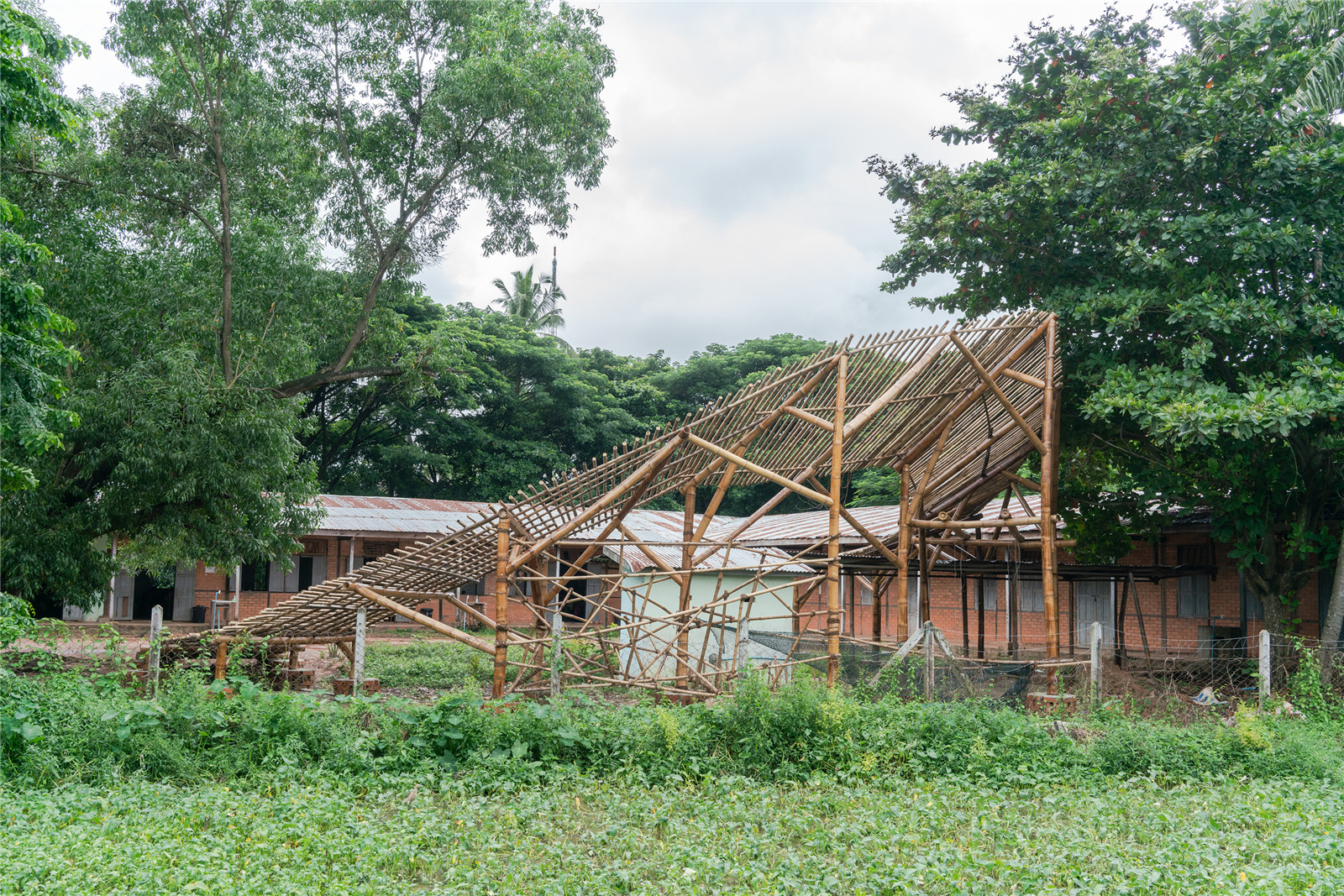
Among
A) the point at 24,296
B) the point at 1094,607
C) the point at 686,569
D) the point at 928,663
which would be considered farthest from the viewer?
the point at 1094,607

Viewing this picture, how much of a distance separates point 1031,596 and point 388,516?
1710 centimetres

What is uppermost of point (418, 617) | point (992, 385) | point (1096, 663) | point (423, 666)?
point (992, 385)

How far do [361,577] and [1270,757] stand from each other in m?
9.63

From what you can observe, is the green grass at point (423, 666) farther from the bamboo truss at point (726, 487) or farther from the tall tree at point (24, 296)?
the tall tree at point (24, 296)

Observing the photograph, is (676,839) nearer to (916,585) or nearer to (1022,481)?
(1022,481)

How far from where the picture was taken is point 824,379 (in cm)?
1146

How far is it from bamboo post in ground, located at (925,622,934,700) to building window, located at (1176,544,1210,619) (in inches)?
393

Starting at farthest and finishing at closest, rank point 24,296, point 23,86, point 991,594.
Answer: point 991,594, point 24,296, point 23,86

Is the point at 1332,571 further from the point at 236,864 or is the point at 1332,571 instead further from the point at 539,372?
the point at 539,372

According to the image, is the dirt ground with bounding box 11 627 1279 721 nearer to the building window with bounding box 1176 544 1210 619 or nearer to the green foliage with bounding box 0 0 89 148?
the building window with bounding box 1176 544 1210 619

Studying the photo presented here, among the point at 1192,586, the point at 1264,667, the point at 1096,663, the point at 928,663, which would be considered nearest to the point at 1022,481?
the point at 1096,663

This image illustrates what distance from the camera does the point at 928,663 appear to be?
9.77 m

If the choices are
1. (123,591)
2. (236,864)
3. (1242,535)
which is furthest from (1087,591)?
(123,591)

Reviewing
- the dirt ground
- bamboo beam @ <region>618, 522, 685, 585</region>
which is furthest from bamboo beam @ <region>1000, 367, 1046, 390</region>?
bamboo beam @ <region>618, 522, 685, 585</region>
